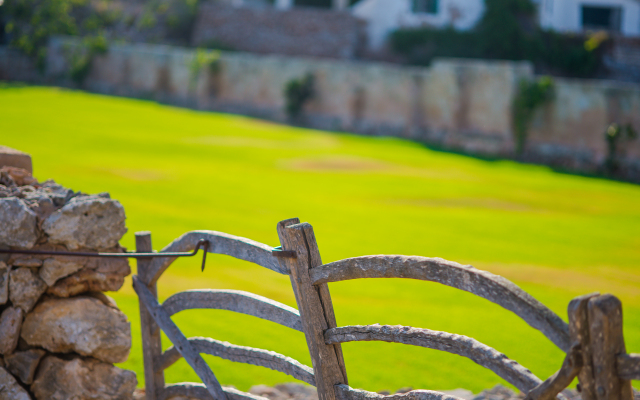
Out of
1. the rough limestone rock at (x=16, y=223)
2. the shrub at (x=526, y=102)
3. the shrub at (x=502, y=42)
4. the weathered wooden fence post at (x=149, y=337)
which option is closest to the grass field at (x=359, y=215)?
the weathered wooden fence post at (x=149, y=337)

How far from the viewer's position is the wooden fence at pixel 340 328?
189cm

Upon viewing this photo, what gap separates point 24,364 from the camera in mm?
3498

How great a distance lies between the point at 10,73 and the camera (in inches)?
1096

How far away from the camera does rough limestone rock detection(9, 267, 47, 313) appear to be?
341 centimetres

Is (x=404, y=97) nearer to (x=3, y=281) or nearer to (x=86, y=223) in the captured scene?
(x=86, y=223)

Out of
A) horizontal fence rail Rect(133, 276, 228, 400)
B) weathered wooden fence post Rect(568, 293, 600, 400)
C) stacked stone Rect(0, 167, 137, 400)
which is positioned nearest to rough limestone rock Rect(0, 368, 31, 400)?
stacked stone Rect(0, 167, 137, 400)

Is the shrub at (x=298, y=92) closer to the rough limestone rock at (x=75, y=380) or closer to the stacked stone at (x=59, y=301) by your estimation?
the stacked stone at (x=59, y=301)

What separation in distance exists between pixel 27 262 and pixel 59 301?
1.00 feet

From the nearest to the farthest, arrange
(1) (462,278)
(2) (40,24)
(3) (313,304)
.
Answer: (1) (462,278)
(3) (313,304)
(2) (40,24)

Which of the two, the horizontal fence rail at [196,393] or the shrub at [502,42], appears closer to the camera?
the horizontal fence rail at [196,393]

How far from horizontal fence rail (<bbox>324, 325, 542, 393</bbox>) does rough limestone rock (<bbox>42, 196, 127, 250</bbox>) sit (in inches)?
60.8

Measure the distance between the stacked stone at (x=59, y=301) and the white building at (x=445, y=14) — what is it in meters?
31.9

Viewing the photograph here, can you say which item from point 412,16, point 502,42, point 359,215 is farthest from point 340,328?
point 412,16

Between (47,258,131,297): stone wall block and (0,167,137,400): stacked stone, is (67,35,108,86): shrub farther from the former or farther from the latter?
(47,258,131,297): stone wall block
